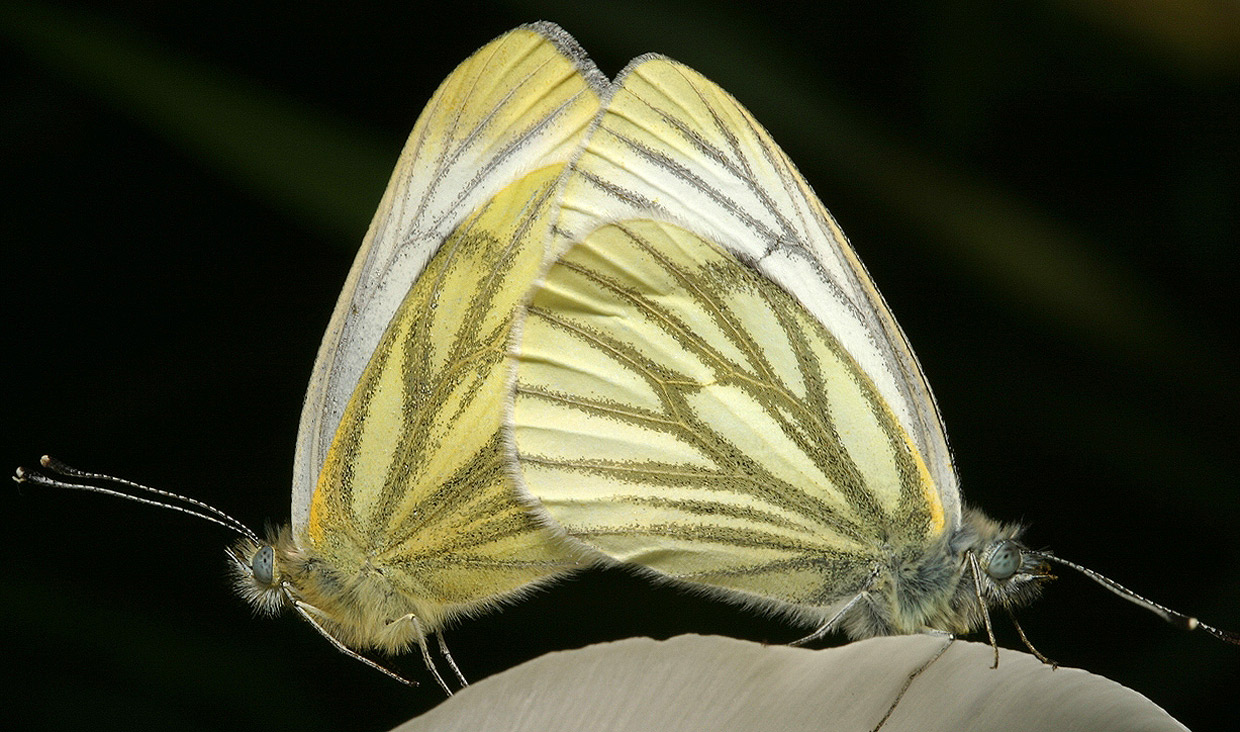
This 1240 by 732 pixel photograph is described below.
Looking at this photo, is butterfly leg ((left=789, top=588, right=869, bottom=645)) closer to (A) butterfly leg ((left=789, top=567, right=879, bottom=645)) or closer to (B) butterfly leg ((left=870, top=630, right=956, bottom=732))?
(A) butterfly leg ((left=789, top=567, right=879, bottom=645))

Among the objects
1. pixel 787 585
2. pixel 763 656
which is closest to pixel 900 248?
pixel 787 585

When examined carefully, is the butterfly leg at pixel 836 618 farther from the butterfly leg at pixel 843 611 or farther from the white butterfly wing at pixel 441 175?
the white butterfly wing at pixel 441 175

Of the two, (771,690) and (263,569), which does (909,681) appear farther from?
(263,569)

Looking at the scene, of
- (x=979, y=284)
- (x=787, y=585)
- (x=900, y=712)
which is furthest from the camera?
(x=979, y=284)

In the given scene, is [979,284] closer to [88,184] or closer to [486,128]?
[486,128]

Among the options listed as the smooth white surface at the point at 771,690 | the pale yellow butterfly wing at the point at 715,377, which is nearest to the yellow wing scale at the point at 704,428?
the pale yellow butterfly wing at the point at 715,377

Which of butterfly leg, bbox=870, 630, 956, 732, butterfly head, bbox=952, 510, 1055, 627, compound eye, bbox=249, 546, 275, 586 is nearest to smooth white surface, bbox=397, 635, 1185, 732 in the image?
butterfly leg, bbox=870, 630, 956, 732
